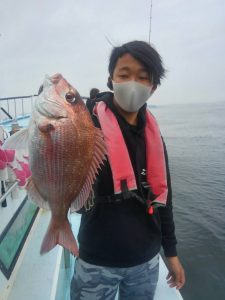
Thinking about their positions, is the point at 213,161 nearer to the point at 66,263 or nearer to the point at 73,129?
the point at 66,263

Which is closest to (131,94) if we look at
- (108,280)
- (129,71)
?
(129,71)

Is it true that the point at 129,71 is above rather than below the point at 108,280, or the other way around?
above

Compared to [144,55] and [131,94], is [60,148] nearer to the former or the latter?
[131,94]

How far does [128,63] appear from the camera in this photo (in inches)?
73.9

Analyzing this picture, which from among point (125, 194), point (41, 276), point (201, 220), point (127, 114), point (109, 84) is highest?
point (109, 84)

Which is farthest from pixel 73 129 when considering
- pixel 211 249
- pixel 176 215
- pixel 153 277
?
pixel 176 215

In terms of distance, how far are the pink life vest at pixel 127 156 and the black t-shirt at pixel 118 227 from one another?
0.07m

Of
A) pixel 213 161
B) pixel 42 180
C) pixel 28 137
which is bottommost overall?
pixel 213 161

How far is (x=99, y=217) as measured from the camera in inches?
72.4

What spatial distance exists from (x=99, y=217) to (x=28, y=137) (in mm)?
728

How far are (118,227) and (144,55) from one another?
1.10 m

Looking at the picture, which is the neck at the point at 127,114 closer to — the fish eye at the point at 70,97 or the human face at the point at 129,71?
the human face at the point at 129,71

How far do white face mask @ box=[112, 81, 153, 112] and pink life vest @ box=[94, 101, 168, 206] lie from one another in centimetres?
12

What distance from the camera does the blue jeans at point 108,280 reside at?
187 centimetres
